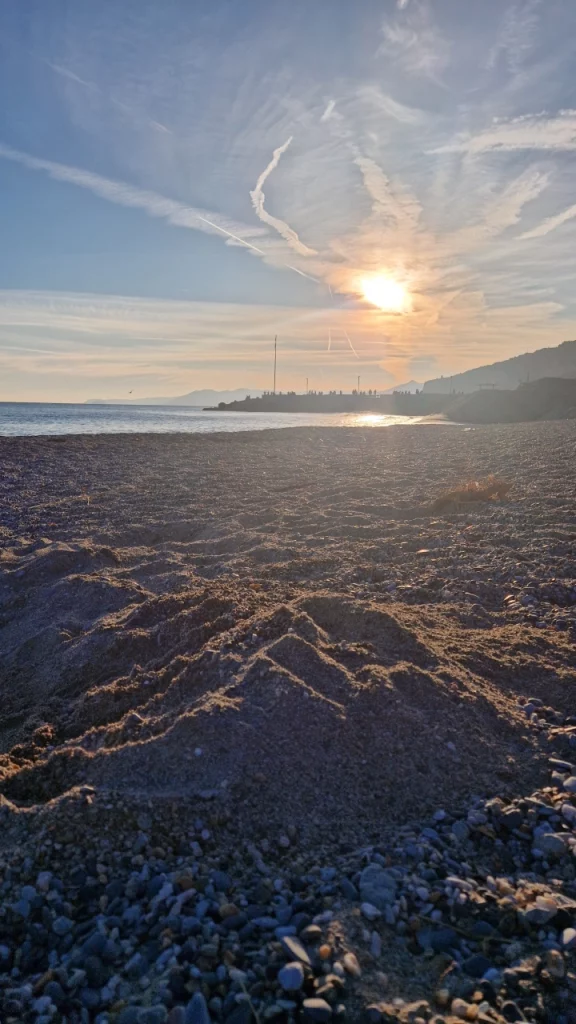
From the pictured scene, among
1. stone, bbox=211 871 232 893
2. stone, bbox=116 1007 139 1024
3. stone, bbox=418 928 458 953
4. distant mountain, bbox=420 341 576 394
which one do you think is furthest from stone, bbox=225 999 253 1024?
distant mountain, bbox=420 341 576 394

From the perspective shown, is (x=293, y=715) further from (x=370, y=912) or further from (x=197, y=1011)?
(x=197, y=1011)

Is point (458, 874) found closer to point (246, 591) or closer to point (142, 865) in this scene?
point (142, 865)

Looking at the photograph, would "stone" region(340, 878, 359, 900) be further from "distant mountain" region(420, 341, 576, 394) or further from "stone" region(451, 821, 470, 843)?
"distant mountain" region(420, 341, 576, 394)

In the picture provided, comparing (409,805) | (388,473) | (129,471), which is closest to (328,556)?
(409,805)

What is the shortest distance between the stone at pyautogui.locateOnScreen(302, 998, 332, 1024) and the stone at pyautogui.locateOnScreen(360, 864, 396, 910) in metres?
0.41

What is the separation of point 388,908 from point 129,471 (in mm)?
10813

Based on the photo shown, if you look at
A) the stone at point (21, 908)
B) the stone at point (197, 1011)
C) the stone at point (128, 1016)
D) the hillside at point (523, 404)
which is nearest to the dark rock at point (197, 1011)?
the stone at point (197, 1011)

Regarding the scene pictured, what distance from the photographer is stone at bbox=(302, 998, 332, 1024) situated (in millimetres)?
1579

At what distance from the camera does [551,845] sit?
2258mm

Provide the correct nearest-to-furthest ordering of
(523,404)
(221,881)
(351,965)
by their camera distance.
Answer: (351,965), (221,881), (523,404)

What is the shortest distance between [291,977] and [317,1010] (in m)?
0.11

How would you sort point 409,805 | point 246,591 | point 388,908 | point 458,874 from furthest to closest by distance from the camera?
point 246,591 < point 409,805 < point 458,874 < point 388,908

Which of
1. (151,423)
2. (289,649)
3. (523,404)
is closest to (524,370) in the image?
(523,404)

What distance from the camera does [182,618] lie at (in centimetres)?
410
